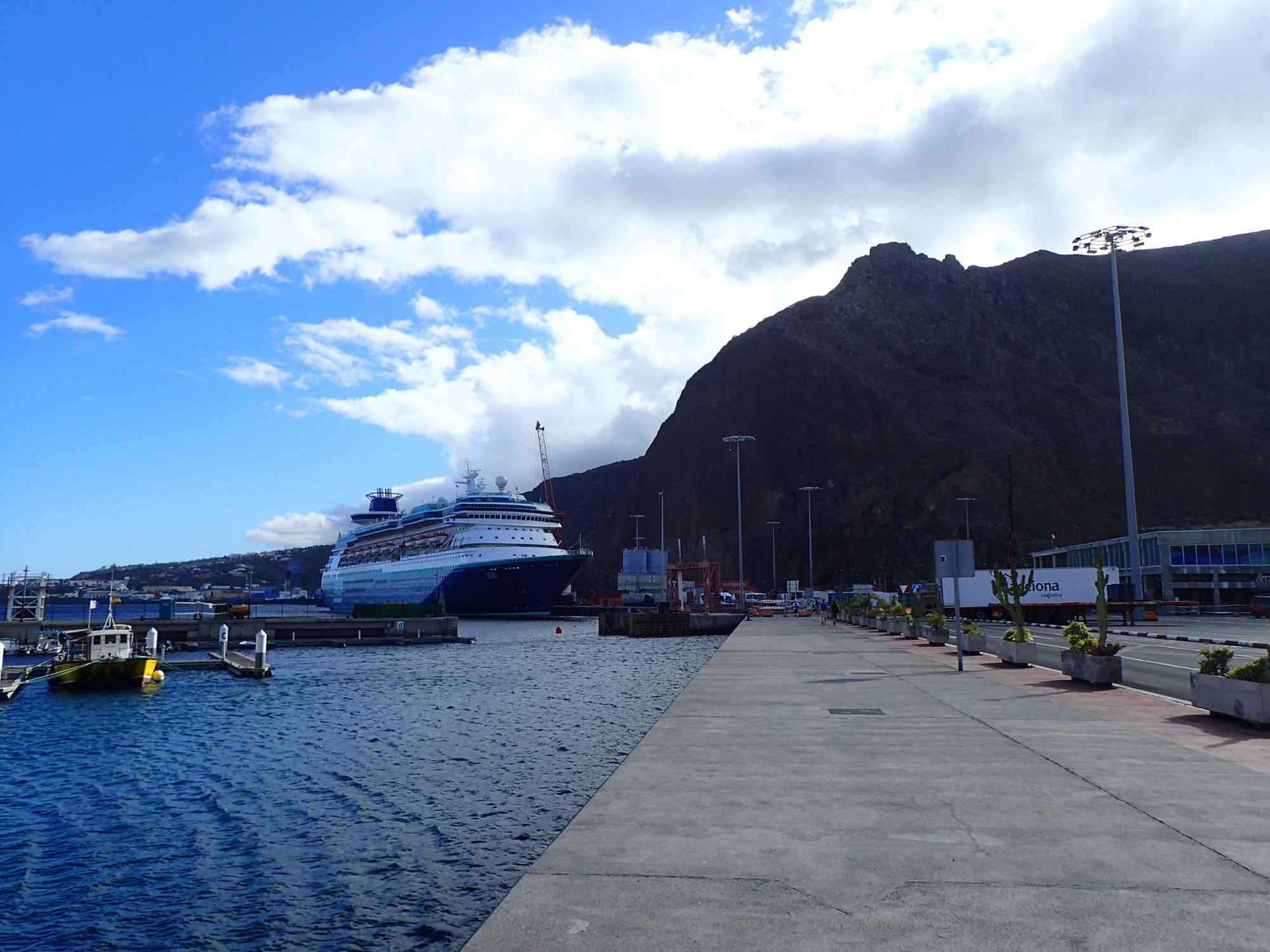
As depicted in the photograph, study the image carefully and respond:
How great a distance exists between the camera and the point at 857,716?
13.8 meters

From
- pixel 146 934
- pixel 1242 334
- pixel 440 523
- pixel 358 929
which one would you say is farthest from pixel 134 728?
pixel 1242 334

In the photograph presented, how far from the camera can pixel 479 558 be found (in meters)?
92.9

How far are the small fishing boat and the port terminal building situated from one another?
225 feet

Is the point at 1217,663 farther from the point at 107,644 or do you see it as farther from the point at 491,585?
the point at 491,585

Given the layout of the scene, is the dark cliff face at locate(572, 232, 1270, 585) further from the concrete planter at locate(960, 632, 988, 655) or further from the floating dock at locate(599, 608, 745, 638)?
the concrete planter at locate(960, 632, 988, 655)

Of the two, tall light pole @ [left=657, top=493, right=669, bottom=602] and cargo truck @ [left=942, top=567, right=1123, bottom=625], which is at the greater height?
tall light pole @ [left=657, top=493, right=669, bottom=602]

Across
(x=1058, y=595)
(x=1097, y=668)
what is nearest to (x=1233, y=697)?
(x=1097, y=668)

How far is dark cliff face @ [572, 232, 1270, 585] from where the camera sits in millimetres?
121062

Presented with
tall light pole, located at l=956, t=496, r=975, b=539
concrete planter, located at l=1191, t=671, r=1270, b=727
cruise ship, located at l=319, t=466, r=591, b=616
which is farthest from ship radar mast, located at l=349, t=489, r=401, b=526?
concrete planter, located at l=1191, t=671, r=1270, b=727

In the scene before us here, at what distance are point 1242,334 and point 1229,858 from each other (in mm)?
175671

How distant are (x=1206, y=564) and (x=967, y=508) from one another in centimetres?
3800

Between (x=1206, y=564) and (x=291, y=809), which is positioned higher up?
(x=1206, y=564)

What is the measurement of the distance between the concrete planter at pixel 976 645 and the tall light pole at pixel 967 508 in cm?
8244

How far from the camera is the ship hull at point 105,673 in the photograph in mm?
35750
